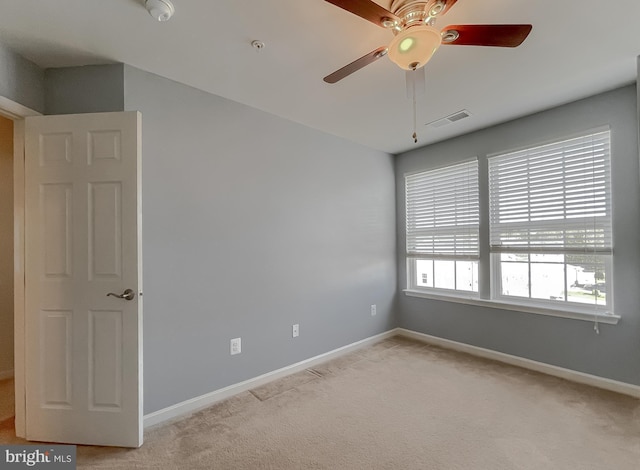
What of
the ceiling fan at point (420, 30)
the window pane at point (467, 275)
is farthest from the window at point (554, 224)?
the ceiling fan at point (420, 30)

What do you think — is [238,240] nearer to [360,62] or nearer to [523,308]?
[360,62]

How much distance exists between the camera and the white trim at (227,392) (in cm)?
212

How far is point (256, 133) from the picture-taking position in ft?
8.94

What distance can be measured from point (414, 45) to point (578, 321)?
296cm

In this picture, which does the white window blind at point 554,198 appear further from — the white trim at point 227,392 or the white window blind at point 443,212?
the white trim at point 227,392

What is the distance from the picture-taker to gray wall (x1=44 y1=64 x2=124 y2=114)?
6.65ft

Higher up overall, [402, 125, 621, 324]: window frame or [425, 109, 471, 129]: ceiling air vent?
[425, 109, 471, 129]: ceiling air vent

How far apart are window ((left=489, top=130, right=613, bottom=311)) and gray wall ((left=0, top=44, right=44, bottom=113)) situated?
4206 mm

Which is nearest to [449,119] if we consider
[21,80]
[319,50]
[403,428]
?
[319,50]

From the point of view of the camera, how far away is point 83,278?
6.20 ft

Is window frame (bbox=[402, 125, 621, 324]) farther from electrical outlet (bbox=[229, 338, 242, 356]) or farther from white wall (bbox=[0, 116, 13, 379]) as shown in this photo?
white wall (bbox=[0, 116, 13, 379])

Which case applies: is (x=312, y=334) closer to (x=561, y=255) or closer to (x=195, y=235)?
(x=195, y=235)

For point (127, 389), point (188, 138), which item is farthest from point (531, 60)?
point (127, 389)

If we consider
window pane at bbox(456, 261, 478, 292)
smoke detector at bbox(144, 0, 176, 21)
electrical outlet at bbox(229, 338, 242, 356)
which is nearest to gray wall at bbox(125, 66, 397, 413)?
electrical outlet at bbox(229, 338, 242, 356)
